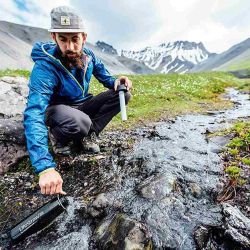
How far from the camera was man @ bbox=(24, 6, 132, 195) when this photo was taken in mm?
4730

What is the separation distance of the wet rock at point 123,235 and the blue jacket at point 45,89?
4.38 feet

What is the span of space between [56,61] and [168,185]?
3.32 meters

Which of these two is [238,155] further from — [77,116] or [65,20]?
[65,20]

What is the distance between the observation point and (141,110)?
14.8 meters

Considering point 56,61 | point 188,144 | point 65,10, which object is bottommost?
point 188,144

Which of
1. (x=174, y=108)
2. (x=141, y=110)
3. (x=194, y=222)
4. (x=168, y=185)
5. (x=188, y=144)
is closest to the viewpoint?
(x=194, y=222)

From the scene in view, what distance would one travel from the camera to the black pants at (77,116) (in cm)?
685

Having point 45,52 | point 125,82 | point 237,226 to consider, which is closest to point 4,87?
point 125,82

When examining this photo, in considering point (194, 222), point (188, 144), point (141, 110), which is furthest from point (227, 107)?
point (194, 222)

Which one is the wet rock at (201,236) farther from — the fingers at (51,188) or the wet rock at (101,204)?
the fingers at (51,188)

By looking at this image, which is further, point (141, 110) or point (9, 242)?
point (141, 110)

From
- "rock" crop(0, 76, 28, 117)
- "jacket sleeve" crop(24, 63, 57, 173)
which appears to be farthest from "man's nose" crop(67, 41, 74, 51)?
"rock" crop(0, 76, 28, 117)

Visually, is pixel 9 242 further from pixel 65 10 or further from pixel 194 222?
pixel 65 10

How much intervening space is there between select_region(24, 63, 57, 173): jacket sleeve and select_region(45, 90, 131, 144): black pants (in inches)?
31.1
